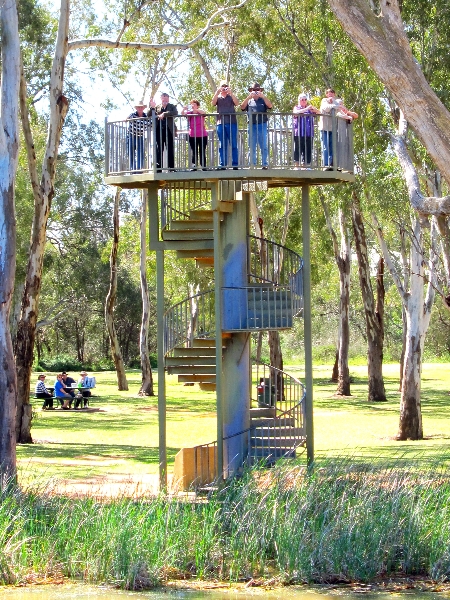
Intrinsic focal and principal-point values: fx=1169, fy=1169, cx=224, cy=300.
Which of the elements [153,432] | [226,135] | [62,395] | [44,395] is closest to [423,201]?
[226,135]

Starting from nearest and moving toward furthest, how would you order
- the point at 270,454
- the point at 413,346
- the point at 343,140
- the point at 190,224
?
the point at 343,140 → the point at 270,454 → the point at 190,224 → the point at 413,346

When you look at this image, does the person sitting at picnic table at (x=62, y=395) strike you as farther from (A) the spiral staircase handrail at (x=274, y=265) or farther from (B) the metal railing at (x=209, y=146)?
(B) the metal railing at (x=209, y=146)

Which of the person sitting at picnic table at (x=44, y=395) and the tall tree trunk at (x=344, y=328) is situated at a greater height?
the tall tree trunk at (x=344, y=328)

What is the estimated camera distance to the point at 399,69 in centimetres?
1462

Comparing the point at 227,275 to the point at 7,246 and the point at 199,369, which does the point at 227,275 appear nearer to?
the point at 199,369

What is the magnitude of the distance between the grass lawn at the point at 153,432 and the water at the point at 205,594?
11.8 ft

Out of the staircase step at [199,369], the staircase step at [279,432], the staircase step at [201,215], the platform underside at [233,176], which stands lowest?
the staircase step at [279,432]

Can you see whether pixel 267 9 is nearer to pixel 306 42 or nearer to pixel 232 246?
pixel 306 42

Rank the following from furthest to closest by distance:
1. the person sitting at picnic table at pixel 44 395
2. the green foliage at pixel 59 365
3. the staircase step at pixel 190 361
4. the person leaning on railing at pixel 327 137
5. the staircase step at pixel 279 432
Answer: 1. the green foliage at pixel 59 365
2. the person sitting at picnic table at pixel 44 395
3. the staircase step at pixel 190 361
4. the staircase step at pixel 279 432
5. the person leaning on railing at pixel 327 137

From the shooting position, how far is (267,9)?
3167 centimetres

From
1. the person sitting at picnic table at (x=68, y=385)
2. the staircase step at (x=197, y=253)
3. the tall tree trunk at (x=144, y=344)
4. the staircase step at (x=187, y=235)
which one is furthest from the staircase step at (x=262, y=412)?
the tall tree trunk at (x=144, y=344)

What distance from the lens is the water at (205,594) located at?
11211 millimetres

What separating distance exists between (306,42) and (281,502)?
20081 mm

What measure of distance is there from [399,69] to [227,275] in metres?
4.74
